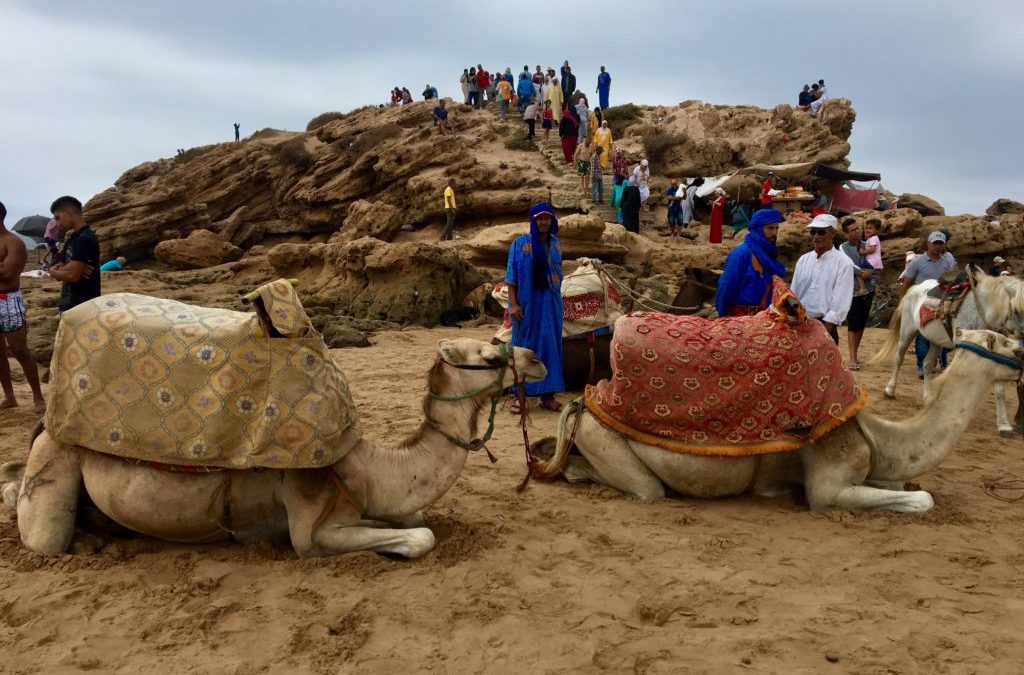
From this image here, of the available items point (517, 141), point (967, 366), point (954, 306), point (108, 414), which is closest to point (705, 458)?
point (967, 366)

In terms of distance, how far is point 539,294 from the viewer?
722cm

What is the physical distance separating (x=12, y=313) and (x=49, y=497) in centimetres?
386

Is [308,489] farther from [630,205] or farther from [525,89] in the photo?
[525,89]

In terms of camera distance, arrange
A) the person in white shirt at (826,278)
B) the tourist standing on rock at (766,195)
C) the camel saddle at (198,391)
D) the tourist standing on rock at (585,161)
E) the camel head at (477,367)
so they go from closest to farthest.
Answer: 1. the camel saddle at (198,391)
2. the camel head at (477,367)
3. the person in white shirt at (826,278)
4. the tourist standing on rock at (766,195)
5. the tourist standing on rock at (585,161)

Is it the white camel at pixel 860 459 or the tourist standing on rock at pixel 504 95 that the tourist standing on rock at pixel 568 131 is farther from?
the white camel at pixel 860 459

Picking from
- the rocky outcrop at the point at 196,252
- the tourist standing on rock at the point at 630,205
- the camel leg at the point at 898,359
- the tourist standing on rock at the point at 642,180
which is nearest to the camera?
the camel leg at the point at 898,359

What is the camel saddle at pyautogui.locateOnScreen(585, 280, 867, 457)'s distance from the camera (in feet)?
14.4

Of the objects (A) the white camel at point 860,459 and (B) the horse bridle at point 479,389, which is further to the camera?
(A) the white camel at point 860,459

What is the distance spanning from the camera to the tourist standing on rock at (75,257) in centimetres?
588

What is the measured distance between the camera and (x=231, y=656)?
2.92m

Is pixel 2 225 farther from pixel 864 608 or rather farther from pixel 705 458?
pixel 864 608

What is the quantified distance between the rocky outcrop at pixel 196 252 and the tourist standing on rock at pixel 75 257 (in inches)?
692

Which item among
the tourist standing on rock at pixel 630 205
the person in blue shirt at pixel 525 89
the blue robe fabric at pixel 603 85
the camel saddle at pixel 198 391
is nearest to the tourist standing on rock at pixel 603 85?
the blue robe fabric at pixel 603 85

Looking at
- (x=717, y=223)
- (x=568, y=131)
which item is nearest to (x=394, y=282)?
(x=717, y=223)
